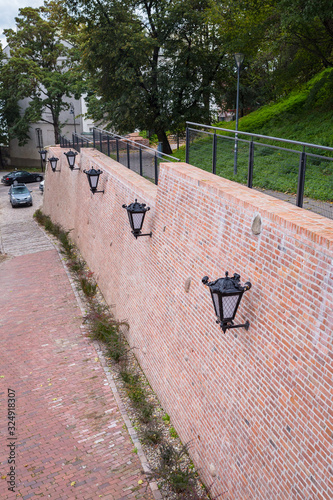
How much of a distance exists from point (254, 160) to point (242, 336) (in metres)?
2.64

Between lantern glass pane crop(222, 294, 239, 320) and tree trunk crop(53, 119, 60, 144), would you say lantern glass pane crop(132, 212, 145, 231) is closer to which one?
lantern glass pane crop(222, 294, 239, 320)

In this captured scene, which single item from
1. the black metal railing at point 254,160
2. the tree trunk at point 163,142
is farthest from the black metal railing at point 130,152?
the tree trunk at point 163,142

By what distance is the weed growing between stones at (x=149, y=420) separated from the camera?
6.14 meters

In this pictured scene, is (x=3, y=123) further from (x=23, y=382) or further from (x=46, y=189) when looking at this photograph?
(x=23, y=382)

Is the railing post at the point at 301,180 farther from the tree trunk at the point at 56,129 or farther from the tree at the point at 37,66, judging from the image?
the tree trunk at the point at 56,129

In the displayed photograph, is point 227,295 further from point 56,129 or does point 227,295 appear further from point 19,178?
point 56,129

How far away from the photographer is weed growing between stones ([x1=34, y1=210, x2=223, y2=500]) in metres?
6.14

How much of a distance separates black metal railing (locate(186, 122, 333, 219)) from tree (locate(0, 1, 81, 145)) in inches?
1322

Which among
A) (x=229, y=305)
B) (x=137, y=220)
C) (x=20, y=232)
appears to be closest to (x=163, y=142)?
(x=20, y=232)

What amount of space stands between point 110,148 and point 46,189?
1243cm

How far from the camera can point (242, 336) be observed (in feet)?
17.8

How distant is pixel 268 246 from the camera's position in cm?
499

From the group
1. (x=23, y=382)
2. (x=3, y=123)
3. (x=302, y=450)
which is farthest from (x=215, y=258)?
(x=3, y=123)

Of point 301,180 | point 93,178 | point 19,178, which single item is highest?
point 301,180
